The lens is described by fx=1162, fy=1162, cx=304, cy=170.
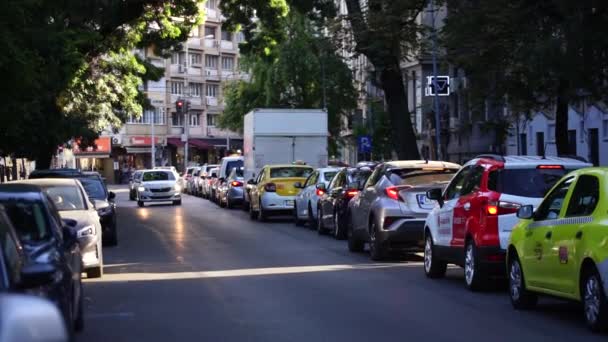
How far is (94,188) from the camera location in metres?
24.9

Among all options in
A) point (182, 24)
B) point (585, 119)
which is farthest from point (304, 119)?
point (585, 119)

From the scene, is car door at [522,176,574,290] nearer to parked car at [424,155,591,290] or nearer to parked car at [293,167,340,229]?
parked car at [424,155,591,290]

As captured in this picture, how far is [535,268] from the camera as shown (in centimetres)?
1131

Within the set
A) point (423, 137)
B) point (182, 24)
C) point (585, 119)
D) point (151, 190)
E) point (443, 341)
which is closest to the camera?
point (443, 341)

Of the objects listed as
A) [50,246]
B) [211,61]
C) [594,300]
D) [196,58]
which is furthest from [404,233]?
[211,61]

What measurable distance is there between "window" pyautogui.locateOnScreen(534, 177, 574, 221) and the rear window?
197 cm

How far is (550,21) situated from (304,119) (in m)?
16.3

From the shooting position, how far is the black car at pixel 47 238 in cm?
881

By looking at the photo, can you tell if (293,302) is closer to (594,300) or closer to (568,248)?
(568,248)

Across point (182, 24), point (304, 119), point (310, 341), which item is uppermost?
point (182, 24)

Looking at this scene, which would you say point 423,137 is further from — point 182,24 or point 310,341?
point 310,341

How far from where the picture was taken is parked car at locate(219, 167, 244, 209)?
1767 inches

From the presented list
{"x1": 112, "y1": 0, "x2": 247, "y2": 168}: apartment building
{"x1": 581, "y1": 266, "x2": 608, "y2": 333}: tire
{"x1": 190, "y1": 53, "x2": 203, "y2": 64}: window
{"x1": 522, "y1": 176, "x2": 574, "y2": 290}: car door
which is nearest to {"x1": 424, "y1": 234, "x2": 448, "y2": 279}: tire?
{"x1": 522, "y1": 176, "x2": 574, "y2": 290}: car door

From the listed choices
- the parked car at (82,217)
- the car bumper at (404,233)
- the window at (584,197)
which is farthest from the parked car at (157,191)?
the window at (584,197)
